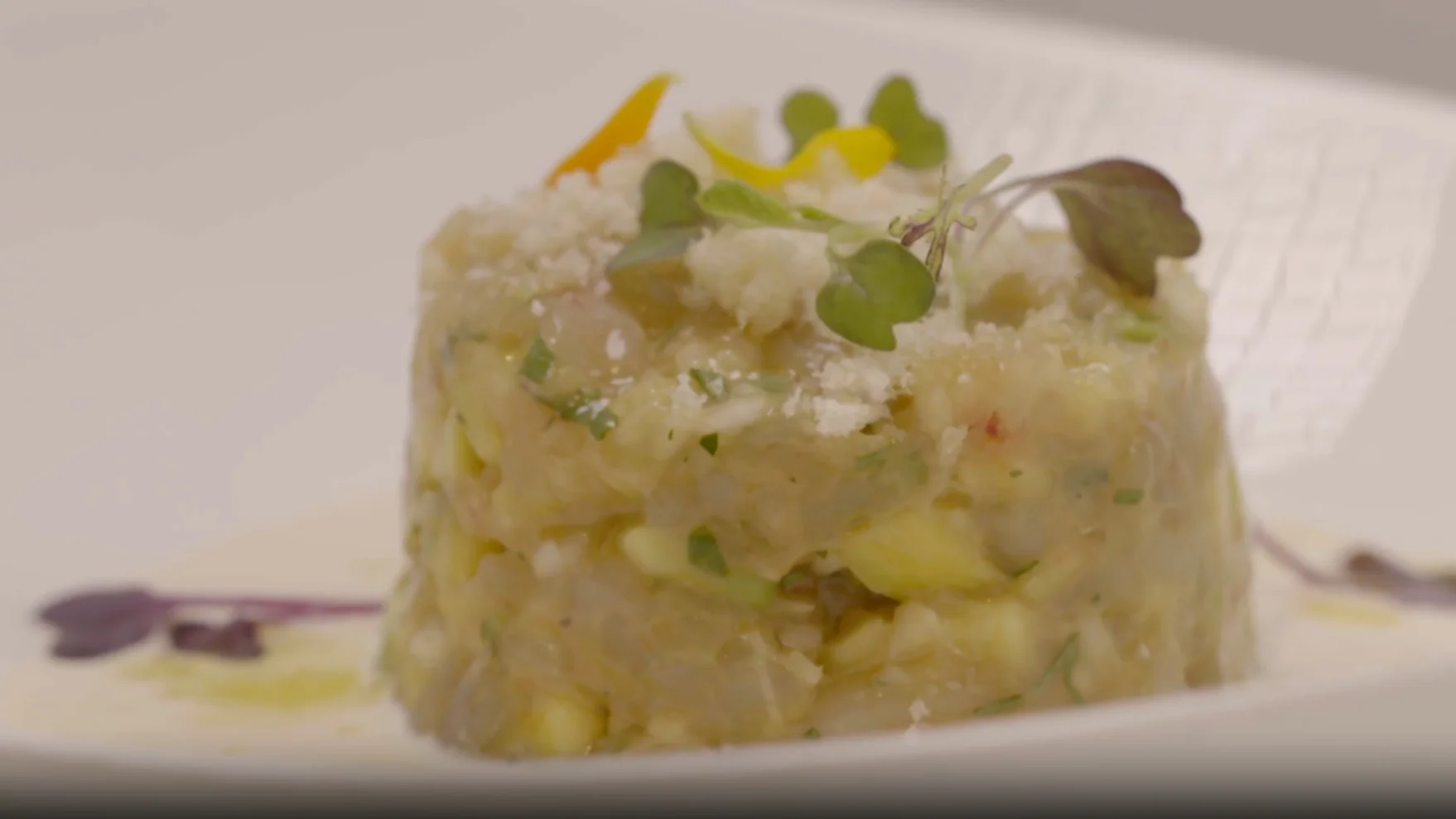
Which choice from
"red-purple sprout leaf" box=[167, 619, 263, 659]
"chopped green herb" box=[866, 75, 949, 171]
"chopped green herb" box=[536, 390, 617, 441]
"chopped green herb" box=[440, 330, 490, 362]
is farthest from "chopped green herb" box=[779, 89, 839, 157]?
"red-purple sprout leaf" box=[167, 619, 263, 659]

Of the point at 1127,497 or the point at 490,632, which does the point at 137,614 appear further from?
the point at 1127,497

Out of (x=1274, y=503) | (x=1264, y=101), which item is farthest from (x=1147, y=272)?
(x=1264, y=101)

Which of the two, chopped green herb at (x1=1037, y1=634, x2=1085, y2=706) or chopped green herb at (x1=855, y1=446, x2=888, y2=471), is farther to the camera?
chopped green herb at (x1=1037, y1=634, x2=1085, y2=706)

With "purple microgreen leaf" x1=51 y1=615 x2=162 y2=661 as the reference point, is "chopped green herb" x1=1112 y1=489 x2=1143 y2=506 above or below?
above

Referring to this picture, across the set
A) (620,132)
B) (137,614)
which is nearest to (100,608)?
(137,614)

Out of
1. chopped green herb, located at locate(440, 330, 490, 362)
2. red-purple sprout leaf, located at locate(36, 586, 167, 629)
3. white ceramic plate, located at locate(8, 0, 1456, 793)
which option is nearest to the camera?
chopped green herb, located at locate(440, 330, 490, 362)

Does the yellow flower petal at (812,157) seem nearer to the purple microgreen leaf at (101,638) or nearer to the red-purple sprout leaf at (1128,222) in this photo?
the red-purple sprout leaf at (1128,222)

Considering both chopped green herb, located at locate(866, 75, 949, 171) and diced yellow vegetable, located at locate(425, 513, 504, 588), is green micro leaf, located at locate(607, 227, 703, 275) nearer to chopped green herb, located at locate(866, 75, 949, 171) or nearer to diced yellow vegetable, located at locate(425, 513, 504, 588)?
diced yellow vegetable, located at locate(425, 513, 504, 588)
